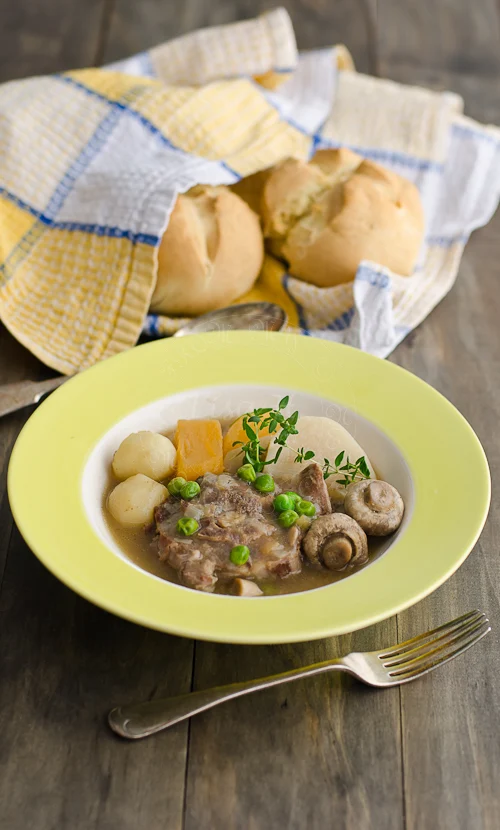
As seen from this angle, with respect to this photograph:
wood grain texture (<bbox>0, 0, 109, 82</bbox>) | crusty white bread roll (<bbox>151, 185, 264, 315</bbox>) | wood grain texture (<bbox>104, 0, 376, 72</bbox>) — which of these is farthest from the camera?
wood grain texture (<bbox>104, 0, 376, 72</bbox>)

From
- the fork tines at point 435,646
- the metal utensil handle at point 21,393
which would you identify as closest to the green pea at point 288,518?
the fork tines at point 435,646

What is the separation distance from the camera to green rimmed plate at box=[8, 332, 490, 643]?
1.05 m

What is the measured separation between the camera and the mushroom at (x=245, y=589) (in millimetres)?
1142

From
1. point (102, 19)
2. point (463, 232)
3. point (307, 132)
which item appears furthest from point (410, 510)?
point (102, 19)

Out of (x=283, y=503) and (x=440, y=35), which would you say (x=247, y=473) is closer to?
(x=283, y=503)

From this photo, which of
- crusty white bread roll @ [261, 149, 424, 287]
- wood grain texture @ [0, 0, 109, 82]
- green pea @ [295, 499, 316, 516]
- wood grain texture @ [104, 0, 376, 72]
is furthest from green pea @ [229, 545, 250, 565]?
wood grain texture @ [104, 0, 376, 72]

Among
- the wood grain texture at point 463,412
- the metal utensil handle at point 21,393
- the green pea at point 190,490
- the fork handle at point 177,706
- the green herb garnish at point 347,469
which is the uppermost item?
the green pea at point 190,490

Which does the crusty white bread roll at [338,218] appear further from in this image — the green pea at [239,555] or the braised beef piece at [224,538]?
the green pea at [239,555]

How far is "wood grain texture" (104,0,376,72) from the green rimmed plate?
194cm

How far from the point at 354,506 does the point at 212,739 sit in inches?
14.6

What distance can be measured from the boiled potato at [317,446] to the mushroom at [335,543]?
0.43 feet

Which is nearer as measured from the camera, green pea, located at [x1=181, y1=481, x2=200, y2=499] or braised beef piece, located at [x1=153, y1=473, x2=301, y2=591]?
braised beef piece, located at [x1=153, y1=473, x2=301, y2=591]

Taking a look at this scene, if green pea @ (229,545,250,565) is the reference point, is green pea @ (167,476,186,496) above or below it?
below

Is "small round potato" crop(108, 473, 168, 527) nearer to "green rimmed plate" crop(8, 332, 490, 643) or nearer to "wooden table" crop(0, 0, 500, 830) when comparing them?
"green rimmed plate" crop(8, 332, 490, 643)
